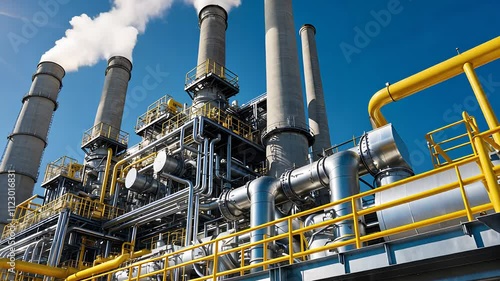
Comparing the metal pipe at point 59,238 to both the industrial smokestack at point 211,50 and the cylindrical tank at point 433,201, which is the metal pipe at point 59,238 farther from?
the cylindrical tank at point 433,201

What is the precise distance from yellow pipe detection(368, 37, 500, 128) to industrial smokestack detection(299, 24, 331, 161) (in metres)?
11.1

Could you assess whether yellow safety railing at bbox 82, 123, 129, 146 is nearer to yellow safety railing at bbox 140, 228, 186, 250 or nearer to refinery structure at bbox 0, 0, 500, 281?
refinery structure at bbox 0, 0, 500, 281

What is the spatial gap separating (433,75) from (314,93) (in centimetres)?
1752

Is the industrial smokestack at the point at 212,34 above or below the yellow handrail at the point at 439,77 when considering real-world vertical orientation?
above

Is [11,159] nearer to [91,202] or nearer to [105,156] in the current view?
[105,156]

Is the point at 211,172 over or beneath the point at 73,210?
beneath

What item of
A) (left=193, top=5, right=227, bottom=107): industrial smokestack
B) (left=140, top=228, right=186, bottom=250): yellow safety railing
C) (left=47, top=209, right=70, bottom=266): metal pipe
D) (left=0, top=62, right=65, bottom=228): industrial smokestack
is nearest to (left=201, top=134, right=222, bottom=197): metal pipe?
(left=140, top=228, right=186, bottom=250): yellow safety railing

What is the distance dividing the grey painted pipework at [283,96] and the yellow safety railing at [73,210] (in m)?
9.22

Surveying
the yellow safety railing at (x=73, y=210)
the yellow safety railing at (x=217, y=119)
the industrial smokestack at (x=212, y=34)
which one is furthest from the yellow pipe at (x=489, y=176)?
the industrial smokestack at (x=212, y=34)

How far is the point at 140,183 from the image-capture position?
60.2ft

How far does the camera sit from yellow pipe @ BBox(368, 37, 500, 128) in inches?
293

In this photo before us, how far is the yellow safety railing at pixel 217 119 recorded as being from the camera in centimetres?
1878

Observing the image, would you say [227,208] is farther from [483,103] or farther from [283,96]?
[483,103]

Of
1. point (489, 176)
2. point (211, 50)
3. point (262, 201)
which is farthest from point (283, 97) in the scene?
point (489, 176)
